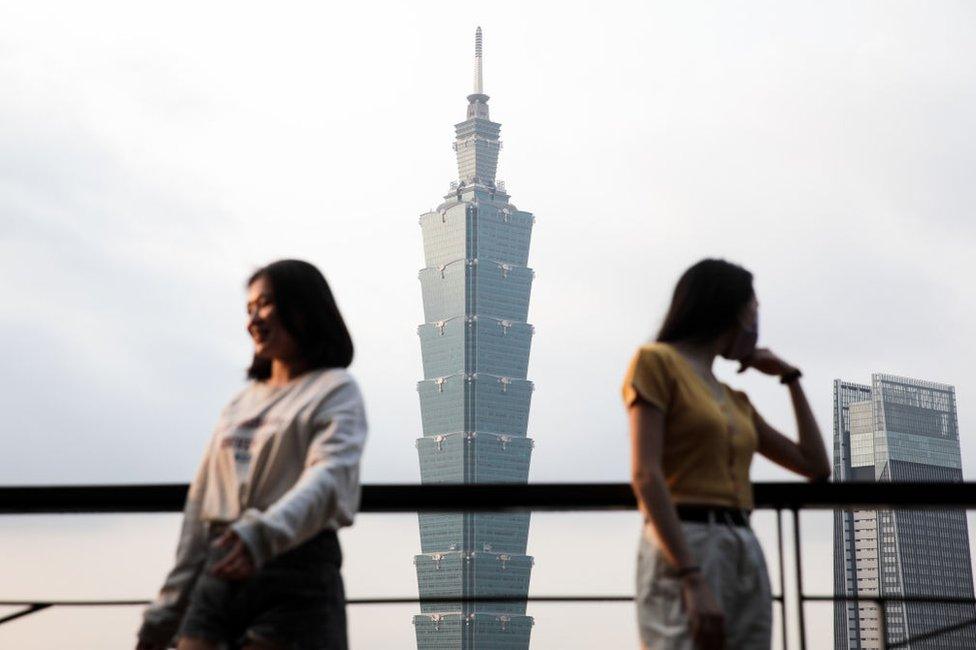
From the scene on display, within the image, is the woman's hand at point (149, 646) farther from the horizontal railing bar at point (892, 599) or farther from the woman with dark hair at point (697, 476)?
the horizontal railing bar at point (892, 599)

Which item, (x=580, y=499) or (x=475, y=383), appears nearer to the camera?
(x=580, y=499)

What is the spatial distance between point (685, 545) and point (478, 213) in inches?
5735

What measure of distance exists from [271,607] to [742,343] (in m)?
0.98

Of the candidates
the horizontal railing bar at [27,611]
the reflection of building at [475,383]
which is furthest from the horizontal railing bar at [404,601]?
the reflection of building at [475,383]

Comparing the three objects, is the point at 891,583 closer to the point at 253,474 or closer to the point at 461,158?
the point at 461,158

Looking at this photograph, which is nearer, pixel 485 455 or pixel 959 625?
pixel 959 625

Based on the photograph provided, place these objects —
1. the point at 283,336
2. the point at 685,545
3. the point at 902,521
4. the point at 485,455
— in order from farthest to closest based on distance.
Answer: the point at 902,521
the point at 485,455
the point at 283,336
the point at 685,545

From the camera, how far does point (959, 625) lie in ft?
8.73

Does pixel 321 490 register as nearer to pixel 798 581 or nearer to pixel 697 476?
pixel 697 476

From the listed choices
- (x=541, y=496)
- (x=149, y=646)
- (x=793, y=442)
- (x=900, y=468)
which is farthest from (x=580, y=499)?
(x=900, y=468)

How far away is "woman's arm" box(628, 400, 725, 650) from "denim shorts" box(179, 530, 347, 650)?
1.76 feet

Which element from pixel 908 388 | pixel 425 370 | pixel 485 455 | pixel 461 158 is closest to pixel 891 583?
pixel 908 388


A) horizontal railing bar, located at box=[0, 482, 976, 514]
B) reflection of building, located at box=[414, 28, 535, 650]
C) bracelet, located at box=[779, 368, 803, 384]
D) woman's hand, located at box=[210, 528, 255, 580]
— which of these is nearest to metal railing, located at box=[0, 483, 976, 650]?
horizontal railing bar, located at box=[0, 482, 976, 514]

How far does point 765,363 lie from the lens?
2.58 meters
